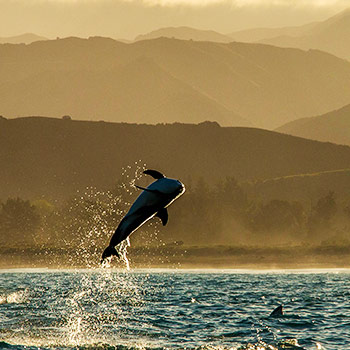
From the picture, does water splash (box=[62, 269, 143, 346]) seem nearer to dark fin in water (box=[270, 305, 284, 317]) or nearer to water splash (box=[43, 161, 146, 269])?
dark fin in water (box=[270, 305, 284, 317])

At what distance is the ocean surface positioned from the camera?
35188 mm

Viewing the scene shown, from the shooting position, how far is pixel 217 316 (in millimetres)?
44906

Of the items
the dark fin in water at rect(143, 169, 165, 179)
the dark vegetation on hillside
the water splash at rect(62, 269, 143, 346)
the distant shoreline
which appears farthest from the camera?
the dark vegetation on hillside

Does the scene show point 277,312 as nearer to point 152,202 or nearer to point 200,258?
point 152,202

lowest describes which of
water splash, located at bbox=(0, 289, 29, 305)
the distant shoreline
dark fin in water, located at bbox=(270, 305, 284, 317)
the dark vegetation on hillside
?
dark fin in water, located at bbox=(270, 305, 284, 317)

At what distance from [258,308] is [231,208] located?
395ft

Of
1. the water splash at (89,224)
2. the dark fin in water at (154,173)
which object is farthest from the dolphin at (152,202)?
the water splash at (89,224)

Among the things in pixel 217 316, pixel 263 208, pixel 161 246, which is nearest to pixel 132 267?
pixel 161 246

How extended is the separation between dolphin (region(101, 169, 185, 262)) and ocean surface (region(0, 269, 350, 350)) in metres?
12.7

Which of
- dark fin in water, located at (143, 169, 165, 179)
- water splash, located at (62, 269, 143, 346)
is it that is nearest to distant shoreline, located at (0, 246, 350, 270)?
water splash, located at (62, 269, 143, 346)

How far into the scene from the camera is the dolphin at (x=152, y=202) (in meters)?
20.5

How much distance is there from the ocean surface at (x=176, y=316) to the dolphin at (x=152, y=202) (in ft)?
41.6

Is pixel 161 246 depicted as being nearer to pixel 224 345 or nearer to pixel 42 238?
pixel 42 238

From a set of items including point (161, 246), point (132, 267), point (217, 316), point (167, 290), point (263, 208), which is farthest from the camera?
point (263, 208)
